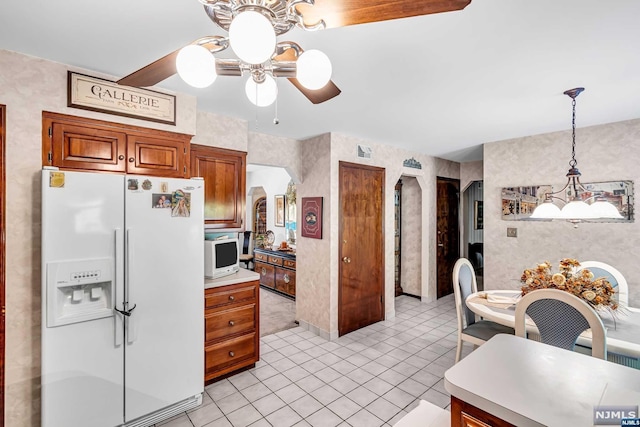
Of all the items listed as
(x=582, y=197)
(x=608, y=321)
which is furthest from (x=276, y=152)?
(x=582, y=197)

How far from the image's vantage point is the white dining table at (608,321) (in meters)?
1.87

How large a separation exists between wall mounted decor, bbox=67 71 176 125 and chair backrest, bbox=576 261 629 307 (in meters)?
4.01

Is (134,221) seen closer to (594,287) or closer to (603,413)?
(603,413)

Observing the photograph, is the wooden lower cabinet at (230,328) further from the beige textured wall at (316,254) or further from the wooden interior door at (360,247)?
the wooden interior door at (360,247)

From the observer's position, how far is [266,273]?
5.91 m

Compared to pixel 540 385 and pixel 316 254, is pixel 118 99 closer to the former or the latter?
pixel 316 254

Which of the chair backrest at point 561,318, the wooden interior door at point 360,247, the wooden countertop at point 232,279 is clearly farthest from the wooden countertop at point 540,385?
the wooden interior door at point 360,247

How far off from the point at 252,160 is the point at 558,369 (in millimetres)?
3294

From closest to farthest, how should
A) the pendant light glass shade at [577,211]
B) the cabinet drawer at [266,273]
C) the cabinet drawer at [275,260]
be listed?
the pendant light glass shade at [577,211]
the cabinet drawer at [275,260]
the cabinet drawer at [266,273]

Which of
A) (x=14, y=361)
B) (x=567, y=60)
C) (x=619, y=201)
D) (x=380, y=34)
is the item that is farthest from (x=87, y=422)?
(x=619, y=201)

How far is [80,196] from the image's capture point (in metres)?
1.88

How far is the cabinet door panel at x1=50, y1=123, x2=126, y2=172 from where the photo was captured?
78.7 inches

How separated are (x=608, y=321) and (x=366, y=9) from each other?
2.85 meters

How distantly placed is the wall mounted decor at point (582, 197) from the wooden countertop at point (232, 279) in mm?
3383
